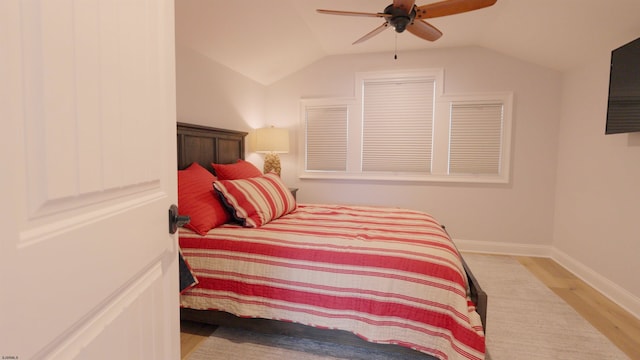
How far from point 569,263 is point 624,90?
1.83 m

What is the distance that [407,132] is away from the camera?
3.96 m

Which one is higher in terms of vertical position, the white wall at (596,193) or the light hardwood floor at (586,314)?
the white wall at (596,193)

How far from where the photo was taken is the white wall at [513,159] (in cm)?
357

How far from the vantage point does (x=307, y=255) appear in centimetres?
181

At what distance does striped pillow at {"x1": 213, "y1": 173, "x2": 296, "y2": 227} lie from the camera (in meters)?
2.22

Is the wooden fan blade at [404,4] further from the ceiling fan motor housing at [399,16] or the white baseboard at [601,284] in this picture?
the white baseboard at [601,284]

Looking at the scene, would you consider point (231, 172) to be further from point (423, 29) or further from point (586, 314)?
point (586, 314)

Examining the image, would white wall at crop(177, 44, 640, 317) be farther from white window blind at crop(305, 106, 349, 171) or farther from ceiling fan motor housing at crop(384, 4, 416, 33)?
ceiling fan motor housing at crop(384, 4, 416, 33)

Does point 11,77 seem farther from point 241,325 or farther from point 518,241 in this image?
point 518,241

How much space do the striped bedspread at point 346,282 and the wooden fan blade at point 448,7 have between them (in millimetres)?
1535

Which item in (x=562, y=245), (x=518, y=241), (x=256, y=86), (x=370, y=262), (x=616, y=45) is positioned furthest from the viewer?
(x=256, y=86)

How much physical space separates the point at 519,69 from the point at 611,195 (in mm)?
1702

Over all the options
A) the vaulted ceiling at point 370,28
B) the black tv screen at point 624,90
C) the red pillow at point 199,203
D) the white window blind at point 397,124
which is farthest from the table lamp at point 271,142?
the black tv screen at point 624,90

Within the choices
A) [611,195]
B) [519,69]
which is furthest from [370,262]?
[519,69]
